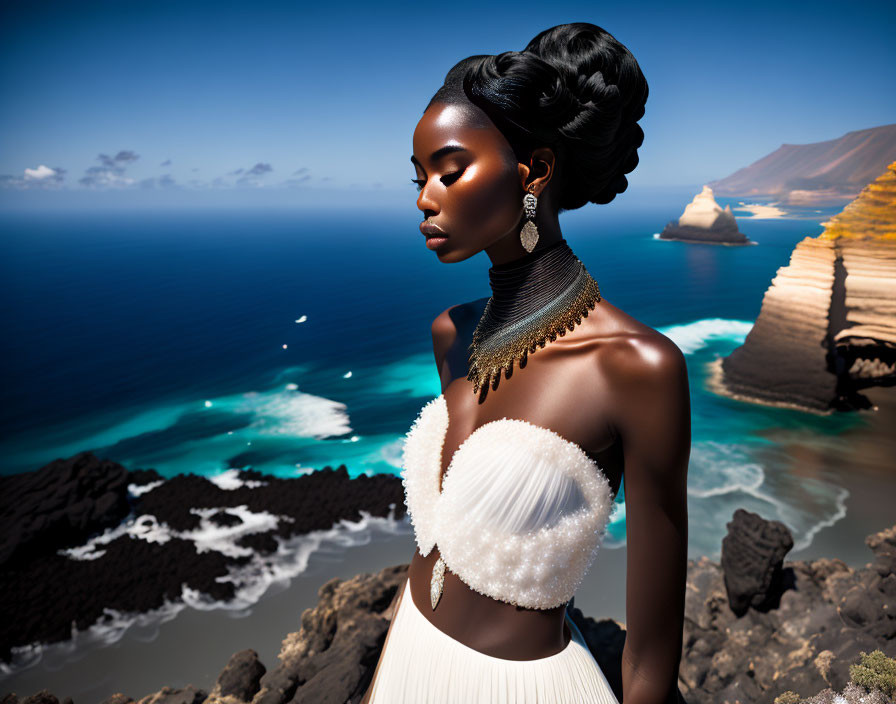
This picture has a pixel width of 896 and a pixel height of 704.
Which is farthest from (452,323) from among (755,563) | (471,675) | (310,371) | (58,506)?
(310,371)

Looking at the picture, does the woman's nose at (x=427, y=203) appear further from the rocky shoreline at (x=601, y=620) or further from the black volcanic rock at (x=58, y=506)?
the black volcanic rock at (x=58, y=506)

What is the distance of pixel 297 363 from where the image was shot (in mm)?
21609

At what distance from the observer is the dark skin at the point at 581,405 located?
4.82ft

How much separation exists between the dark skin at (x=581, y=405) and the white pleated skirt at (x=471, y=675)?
→ 33 millimetres

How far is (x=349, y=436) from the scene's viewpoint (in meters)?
15.3

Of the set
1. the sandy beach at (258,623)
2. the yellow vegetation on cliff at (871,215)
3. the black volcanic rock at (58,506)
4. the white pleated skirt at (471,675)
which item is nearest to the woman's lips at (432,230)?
the white pleated skirt at (471,675)

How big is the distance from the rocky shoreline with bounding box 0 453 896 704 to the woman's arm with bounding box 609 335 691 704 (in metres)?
1.78

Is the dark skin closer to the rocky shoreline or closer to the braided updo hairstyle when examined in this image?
the braided updo hairstyle

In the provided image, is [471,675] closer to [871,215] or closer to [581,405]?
[581,405]

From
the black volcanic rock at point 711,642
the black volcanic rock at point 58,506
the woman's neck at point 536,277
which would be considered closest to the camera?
the woman's neck at point 536,277

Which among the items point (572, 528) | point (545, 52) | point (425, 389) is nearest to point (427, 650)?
point (572, 528)

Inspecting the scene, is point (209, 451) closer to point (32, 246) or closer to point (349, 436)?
point (349, 436)

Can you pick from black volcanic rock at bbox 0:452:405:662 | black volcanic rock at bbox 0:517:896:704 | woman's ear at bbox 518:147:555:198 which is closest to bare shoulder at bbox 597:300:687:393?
woman's ear at bbox 518:147:555:198

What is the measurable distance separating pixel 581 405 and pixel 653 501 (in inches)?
12.4
